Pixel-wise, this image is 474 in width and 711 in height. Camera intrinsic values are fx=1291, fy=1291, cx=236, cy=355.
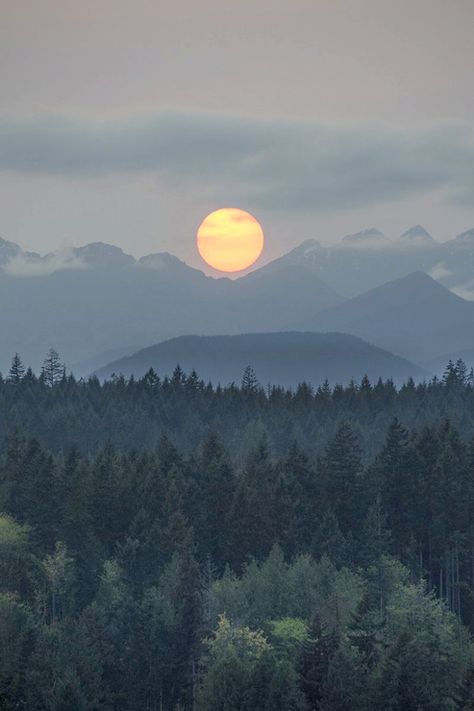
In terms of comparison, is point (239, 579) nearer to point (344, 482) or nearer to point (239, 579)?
point (239, 579)

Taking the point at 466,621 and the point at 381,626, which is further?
the point at 466,621

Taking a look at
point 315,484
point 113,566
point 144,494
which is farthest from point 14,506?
point 315,484

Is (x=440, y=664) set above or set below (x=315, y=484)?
below

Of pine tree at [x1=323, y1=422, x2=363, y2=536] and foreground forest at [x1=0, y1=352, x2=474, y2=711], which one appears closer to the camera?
foreground forest at [x1=0, y1=352, x2=474, y2=711]

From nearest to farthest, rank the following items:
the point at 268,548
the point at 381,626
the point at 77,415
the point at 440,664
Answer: the point at 440,664
the point at 381,626
the point at 268,548
the point at 77,415

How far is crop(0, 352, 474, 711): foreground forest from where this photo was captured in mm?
65625

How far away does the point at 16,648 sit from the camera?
2805 inches

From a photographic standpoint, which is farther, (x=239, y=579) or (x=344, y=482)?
(x=344, y=482)

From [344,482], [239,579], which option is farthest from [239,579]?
[344,482]

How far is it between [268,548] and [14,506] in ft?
69.5

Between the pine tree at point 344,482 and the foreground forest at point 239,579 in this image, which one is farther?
the pine tree at point 344,482

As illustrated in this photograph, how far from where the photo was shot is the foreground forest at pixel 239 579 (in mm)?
65625

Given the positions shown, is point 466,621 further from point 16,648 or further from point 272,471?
point 16,648

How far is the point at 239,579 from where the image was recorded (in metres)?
94.2
